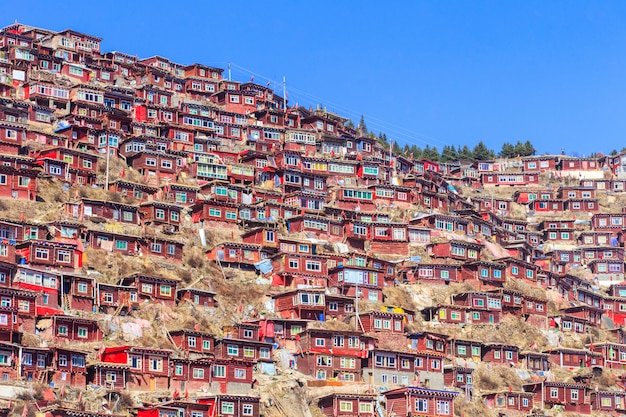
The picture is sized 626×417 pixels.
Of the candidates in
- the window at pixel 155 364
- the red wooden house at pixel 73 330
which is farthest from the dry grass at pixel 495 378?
the red wooden house at pixel 73 330

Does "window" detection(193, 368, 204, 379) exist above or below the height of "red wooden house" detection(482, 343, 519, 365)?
below

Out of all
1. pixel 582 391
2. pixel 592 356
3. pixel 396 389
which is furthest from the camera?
pixel 592 356

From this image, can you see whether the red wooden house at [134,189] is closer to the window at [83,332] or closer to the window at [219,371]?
the window at [83,332]

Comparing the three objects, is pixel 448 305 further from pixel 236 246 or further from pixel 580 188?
pixel 580 188

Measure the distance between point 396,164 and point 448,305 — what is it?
4373cm

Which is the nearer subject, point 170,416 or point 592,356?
point 170,416

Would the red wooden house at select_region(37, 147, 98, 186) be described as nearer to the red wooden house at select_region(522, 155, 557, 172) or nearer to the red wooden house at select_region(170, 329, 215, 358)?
the red wooden house at select_region(170, 329, 215, 358)

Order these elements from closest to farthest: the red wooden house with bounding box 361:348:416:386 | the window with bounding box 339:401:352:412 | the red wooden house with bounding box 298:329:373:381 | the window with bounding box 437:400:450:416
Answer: the window with bounding box 339:401:352:412 → the window with bounding box 437:400:450:416 → the red wooden house with bounding box 298:329:373:381 → the red wooden house with bounding box 361:348:416:386

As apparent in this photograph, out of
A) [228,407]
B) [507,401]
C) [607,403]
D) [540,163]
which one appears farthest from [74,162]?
[540,163]

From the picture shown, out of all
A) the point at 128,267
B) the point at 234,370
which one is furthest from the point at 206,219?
the point at 234,370

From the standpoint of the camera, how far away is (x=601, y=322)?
132500 millimetres

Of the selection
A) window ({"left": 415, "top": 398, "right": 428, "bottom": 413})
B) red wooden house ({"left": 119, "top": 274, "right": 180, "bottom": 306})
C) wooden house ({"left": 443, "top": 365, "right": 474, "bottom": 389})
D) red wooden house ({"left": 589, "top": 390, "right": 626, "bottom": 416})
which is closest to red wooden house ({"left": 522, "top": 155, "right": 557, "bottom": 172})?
red wooden house ({"left": 589, "top": 390, "right": 626, "bottom": 416})

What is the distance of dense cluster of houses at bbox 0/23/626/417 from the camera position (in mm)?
91000

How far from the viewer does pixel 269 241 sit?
382ft
